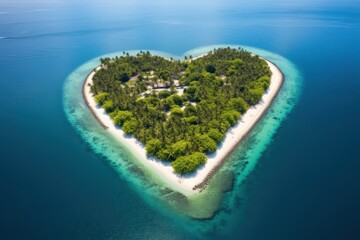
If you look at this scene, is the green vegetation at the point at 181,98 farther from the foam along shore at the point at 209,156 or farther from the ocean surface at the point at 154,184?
the ocean surface at the point at 154,184

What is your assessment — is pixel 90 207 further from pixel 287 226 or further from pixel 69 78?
pixel 69 78

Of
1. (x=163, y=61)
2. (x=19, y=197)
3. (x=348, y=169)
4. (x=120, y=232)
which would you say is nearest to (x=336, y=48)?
(x=163, y=61)

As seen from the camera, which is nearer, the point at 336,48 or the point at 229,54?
the point at 229,54

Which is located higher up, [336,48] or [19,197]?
[336,48]

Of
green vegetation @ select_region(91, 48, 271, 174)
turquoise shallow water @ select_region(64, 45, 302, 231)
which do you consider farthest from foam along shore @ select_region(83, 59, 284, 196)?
green vegetation @ select_region(91, 48, 271, 174)

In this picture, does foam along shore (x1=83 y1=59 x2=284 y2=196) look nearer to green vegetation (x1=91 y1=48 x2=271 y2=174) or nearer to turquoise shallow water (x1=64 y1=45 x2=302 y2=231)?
turquoise shallow water (x1=64 y1=45 x2=302 y2=231)

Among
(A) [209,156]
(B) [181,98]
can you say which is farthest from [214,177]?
(B) [181,98]

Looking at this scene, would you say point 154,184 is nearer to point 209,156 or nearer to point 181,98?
point 209,156
